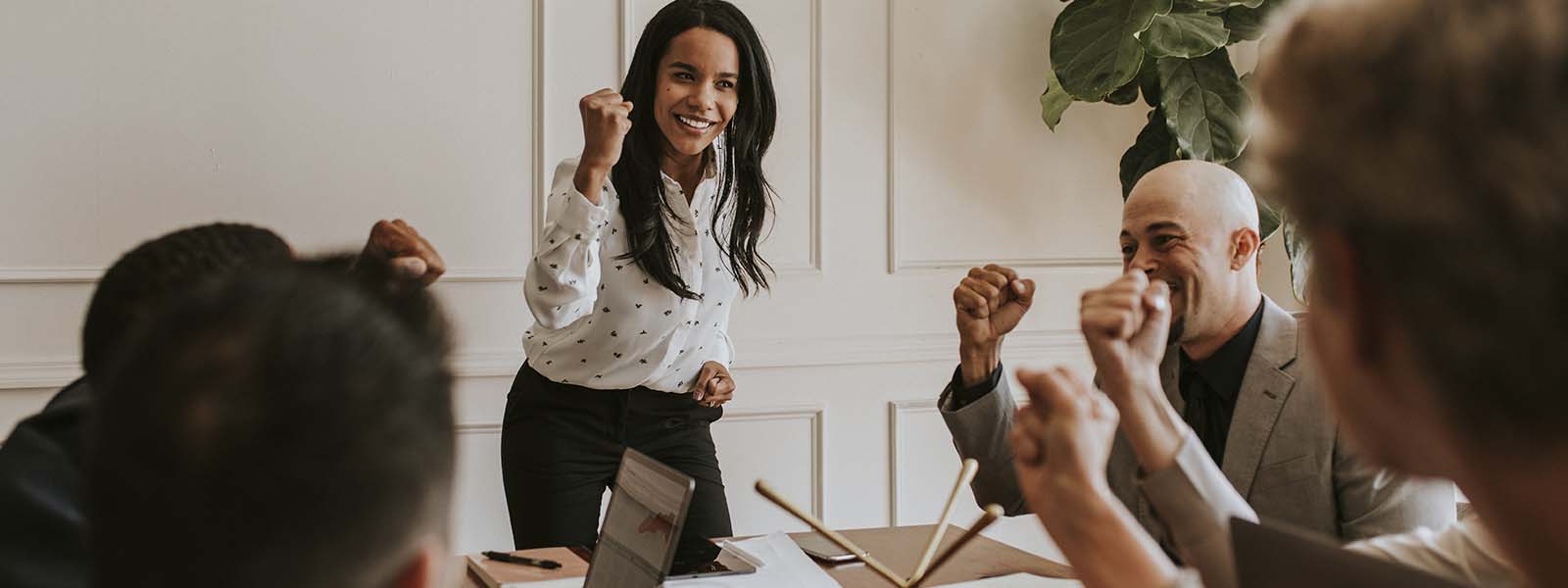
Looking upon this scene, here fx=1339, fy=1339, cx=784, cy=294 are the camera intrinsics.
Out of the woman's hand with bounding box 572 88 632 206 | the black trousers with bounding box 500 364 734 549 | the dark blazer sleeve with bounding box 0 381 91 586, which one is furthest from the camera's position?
the black trousers with bounding box 500 364 734 549

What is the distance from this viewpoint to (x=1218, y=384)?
2051mm

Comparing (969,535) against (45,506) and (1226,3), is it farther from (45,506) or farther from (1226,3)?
(1226,3)

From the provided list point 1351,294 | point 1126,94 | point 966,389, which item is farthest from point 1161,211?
point 1126,94

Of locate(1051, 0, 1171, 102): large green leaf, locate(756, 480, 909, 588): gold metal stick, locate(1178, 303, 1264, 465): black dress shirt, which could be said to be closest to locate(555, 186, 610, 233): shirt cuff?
locate(756, 480, 909, 588): gold metal stick

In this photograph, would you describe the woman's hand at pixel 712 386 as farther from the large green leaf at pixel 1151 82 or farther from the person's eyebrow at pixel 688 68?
the large green leaf at pixel 1151 82

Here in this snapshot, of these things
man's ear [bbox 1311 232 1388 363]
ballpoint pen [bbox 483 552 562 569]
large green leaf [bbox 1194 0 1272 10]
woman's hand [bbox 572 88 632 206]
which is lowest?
ballpoint pen [bbox 483 552 562 569]

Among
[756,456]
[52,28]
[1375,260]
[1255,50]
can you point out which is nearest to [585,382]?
[756,456]

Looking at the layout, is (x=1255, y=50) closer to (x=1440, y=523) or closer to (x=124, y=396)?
(x=1440, y=523)

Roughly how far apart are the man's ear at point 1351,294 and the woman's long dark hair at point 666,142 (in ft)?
6.78

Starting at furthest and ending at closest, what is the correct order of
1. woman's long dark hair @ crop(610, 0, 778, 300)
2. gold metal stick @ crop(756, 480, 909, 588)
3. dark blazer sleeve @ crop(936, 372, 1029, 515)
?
woman's long dark hair @ crop(610, 0, 778, 300) < dark blazer sleeve @ crop(936, 372, 1029, 515) < gold metal stick @ crop(756, 480, 909, 588)

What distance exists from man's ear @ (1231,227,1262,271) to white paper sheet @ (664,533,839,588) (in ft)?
2.73

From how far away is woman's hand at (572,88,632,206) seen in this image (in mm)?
2338

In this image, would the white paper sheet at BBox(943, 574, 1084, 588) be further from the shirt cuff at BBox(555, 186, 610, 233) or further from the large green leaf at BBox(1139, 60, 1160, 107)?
the large green leaf at BBox(1139, 60, 1160, 107)

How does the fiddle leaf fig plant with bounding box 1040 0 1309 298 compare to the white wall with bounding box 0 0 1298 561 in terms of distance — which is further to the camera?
the fiddle leaf fig plant with bounding box 1040 0 1309 298
